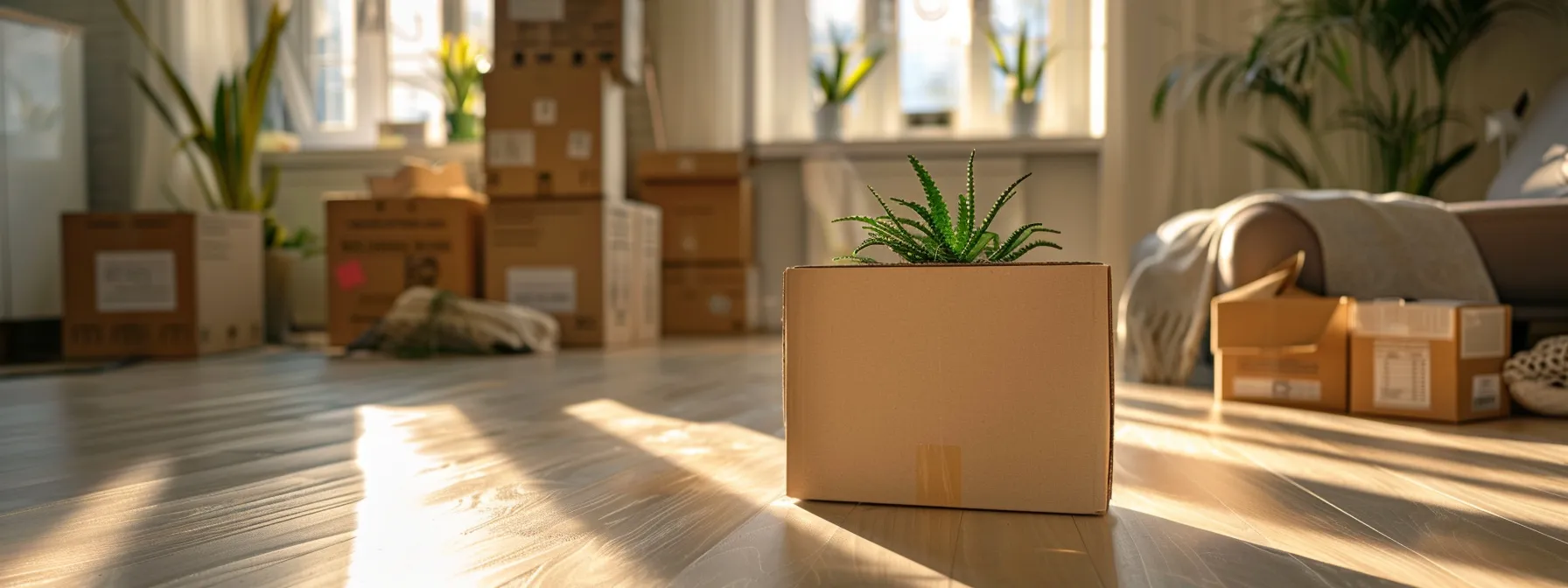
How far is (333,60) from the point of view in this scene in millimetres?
→ 5211

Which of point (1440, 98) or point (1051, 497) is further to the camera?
point (1440, 98)

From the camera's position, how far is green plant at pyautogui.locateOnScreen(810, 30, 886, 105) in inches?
186

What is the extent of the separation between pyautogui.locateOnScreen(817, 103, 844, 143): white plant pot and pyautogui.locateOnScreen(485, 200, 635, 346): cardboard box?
1350 millimetres

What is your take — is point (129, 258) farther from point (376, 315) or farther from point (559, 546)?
point (559, 546)

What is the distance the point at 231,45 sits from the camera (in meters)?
4.96

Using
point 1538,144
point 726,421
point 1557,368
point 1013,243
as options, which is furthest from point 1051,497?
point 1538,144

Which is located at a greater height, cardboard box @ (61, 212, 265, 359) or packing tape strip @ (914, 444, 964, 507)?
cardboard box @ (61, 212, 265, 359)

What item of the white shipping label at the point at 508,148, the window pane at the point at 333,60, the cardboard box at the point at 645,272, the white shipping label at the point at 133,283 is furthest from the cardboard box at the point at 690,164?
the white shipping label at the point at 133,283

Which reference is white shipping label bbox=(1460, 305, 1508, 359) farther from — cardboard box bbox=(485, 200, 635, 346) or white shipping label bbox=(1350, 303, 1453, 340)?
cardboard box bbox=(485, 200, 635, 346)

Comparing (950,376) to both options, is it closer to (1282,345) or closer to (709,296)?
(1282,345)

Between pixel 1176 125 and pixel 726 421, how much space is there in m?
3.29

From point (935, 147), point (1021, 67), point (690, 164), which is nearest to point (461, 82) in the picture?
point (690, 164)

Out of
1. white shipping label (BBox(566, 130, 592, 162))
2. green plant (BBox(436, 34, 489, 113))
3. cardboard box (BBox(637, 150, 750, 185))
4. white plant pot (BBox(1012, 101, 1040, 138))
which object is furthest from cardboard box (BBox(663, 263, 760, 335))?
white plant pot (BBox(1012, 101, 1040, 138))

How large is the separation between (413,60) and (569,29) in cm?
172
